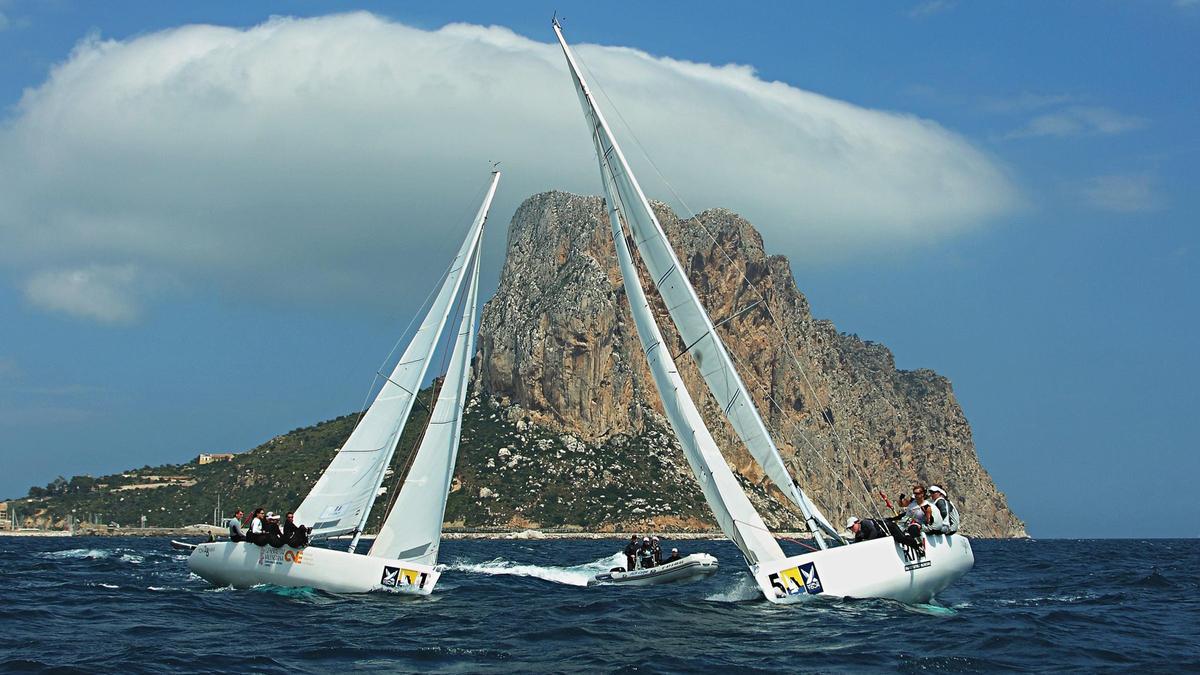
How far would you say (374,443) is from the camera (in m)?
24.9

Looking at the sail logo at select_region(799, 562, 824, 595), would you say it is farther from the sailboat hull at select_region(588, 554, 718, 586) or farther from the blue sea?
the sailboat hull at select_region(588, 554, 718, 586)

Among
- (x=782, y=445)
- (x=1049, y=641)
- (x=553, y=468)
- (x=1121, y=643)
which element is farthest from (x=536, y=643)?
(x=782, y=445)

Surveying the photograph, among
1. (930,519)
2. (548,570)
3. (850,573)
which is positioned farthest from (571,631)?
(548,570)

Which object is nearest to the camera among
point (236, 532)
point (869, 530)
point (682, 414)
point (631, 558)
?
point (869, 530)

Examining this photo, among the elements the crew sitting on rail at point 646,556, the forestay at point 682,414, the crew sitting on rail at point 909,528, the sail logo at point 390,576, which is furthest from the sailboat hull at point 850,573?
the crew sitting on rail at point 646,556

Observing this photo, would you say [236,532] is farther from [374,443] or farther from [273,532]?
[374,443]

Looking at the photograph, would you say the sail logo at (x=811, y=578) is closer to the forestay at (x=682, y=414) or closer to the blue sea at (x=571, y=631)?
the blue sea at (x=571, y=631)

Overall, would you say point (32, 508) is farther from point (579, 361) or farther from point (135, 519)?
point (579, 361)

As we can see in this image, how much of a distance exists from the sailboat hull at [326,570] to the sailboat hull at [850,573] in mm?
7181

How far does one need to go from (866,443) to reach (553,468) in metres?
52.0

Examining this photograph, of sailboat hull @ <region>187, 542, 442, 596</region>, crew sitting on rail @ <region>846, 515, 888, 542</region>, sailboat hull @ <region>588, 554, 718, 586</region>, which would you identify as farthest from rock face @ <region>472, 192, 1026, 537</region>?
sailboat hull @ <region>187, 542, 442, 596</region>

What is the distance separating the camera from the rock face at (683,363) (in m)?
115

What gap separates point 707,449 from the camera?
2111cm

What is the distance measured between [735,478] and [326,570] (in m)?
8.51
